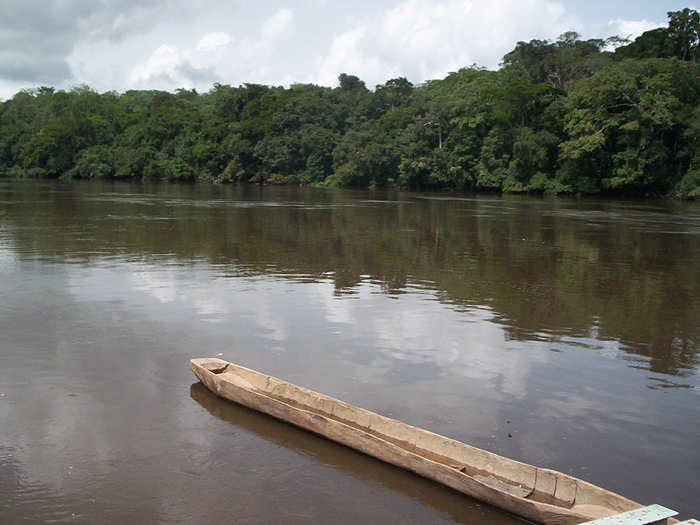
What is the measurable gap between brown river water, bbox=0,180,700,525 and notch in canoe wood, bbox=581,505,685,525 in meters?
1.11

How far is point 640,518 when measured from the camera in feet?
13.8

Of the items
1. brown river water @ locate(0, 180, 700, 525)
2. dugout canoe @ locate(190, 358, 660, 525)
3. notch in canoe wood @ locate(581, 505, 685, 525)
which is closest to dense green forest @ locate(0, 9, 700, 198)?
brown river water @ locate(0, 180, 700, 525)

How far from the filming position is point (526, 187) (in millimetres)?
58906

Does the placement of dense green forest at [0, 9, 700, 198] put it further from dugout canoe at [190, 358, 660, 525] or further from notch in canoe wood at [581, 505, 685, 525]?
notch in canoe wood at [581, 505, 685, 525]

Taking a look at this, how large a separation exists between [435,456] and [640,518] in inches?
75.6

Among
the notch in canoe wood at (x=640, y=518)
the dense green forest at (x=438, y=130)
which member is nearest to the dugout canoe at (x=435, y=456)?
the notch in canoe wood at (x=640, y=518)

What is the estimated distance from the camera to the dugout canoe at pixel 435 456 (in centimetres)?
479

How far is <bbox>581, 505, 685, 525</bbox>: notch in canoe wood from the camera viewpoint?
4152 mm

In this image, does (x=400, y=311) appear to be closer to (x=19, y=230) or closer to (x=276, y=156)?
(x=19, y=230)

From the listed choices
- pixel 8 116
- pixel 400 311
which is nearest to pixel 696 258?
pixel 400 311

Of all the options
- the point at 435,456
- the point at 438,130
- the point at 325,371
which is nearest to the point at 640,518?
the point at 435,456

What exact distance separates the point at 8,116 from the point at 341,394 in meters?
117

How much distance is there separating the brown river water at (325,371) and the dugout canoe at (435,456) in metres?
0.23

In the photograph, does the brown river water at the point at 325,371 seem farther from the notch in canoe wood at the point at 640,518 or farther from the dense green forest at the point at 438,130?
the dense green forest at the point at 438,130
